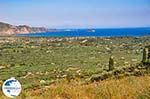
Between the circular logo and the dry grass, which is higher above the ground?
the circular logo

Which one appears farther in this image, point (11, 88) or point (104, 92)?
point (104, 92)

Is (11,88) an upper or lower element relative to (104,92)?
upper

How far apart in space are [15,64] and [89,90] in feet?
308

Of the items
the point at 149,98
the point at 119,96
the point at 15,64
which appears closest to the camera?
the point at 149,98

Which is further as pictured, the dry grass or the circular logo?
the dry grass

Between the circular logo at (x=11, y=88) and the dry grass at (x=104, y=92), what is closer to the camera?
the circular logo at (x=11, y=88)

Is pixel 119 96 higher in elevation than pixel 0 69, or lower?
higher

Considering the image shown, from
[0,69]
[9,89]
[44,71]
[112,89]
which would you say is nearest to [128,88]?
[112,89]

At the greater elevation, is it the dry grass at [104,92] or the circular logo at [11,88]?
the circular logo at [11,88]

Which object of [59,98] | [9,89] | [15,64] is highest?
[9,89]

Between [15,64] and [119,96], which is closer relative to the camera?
[119,96]

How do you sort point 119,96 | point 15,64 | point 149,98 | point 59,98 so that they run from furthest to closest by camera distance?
point 15,64
point 59,98
point 119,96
point 149,98

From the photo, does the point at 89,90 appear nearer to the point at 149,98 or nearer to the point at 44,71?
the point at 149,98

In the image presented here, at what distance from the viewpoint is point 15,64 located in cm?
10381
